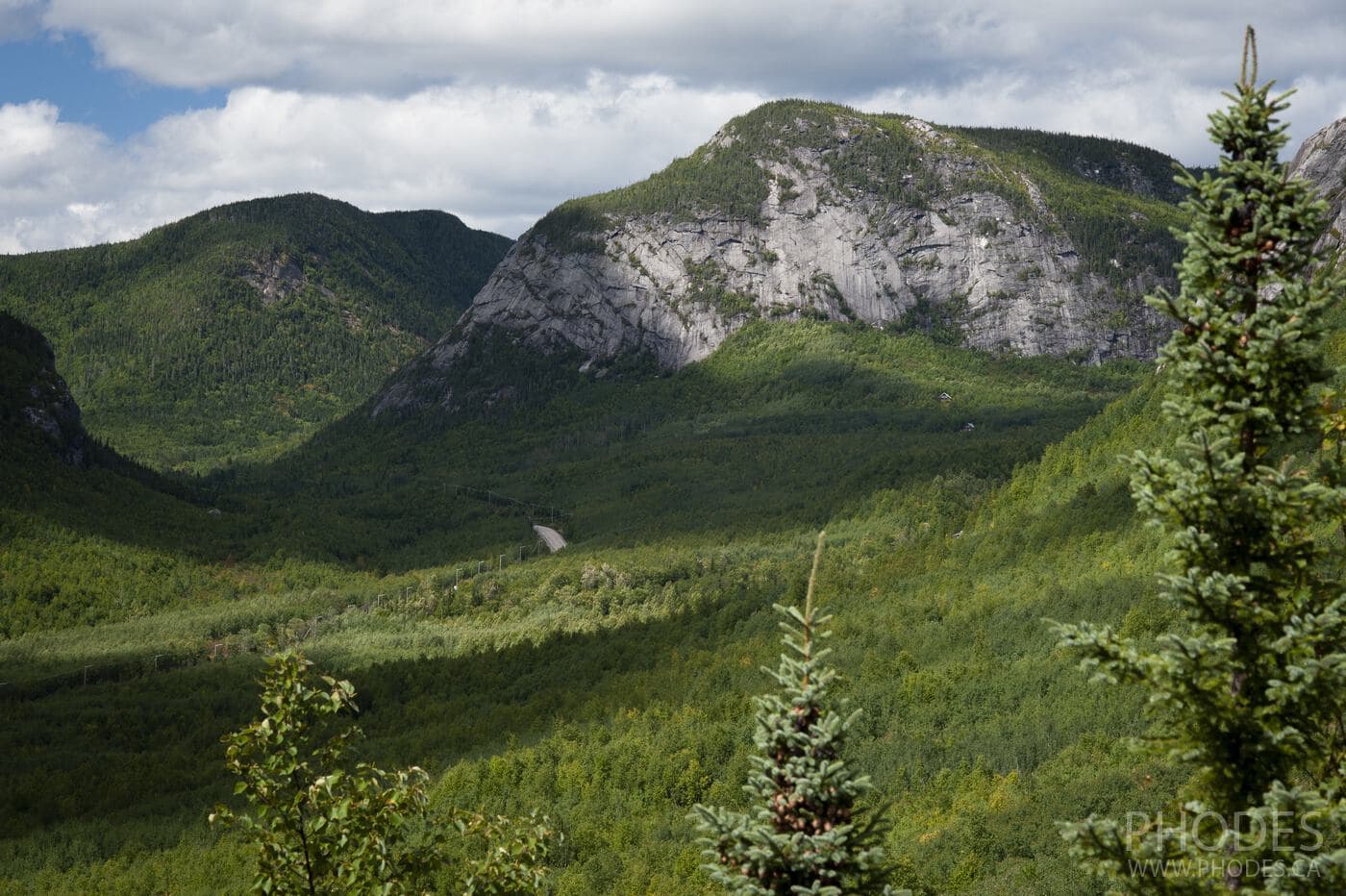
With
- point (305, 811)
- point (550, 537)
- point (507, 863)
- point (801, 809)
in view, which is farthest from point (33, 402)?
point (801, 809)

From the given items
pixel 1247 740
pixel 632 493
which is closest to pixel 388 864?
pixel 1247 740

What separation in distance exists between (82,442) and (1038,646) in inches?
6329

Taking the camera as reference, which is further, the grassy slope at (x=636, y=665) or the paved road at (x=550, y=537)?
the paved road at (x=550, y=537)

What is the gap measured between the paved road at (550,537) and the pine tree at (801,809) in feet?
476

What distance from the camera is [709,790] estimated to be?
56969mm

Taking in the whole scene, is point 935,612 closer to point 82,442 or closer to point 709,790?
point 709,790

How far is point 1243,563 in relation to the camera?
15938 mm

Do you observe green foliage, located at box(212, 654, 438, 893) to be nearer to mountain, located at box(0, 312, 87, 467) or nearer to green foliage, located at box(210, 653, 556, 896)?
green foliage, located at box(210, 653, 556, 896)

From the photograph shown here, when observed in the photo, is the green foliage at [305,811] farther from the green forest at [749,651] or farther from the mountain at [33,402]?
the mountain at [33,402]

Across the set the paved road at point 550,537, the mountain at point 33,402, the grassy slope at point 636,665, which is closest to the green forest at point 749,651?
the grassy slope at point 636,665

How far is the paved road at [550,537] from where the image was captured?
166 m

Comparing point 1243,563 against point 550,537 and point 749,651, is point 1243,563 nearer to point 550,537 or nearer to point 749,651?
point 749,651

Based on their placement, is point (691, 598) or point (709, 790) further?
point (691, 598)

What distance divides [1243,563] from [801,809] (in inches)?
260
